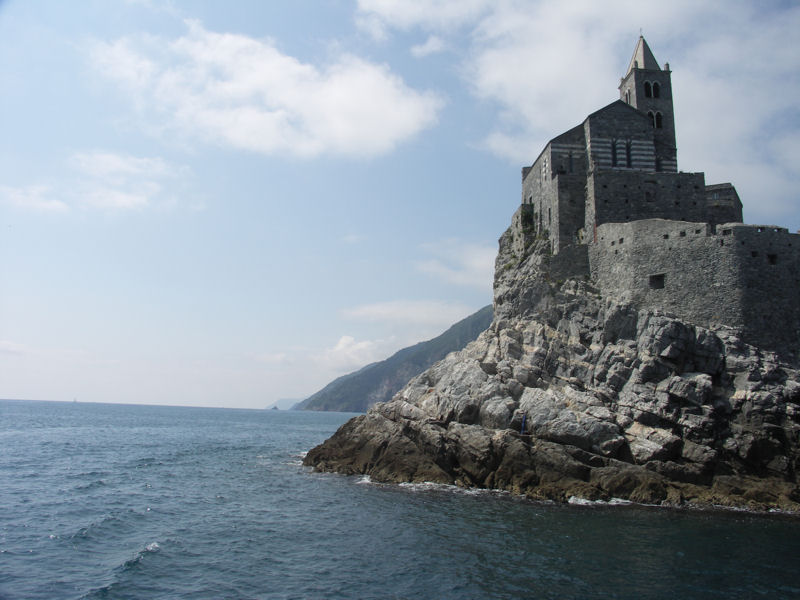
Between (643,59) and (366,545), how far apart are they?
156 feet

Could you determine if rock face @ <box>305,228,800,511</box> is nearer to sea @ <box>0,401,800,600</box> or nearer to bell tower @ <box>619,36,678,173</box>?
sea @ <box>0,401,800,600</box>

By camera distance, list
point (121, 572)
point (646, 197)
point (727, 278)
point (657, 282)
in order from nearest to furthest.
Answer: point (121, 572), point (727, 278), point (657, 282), point (646, 197)

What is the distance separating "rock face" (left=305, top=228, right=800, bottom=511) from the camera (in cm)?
3009

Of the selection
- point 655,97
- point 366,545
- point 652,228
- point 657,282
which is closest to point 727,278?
point 657,282

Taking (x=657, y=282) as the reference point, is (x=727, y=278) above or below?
below

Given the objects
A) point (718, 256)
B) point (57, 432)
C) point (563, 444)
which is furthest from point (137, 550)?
point (57, 432)

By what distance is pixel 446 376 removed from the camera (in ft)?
134

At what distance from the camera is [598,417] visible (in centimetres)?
3266

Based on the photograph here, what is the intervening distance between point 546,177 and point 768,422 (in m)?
25.0

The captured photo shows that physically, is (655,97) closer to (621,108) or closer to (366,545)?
(621,108)

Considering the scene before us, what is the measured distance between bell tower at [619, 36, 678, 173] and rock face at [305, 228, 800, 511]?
51.3 ft

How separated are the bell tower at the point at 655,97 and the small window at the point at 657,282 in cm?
1418

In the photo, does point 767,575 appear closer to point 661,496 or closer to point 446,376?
point 661,496

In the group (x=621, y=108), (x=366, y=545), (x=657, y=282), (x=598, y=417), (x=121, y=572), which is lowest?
(x=121, y=572)
